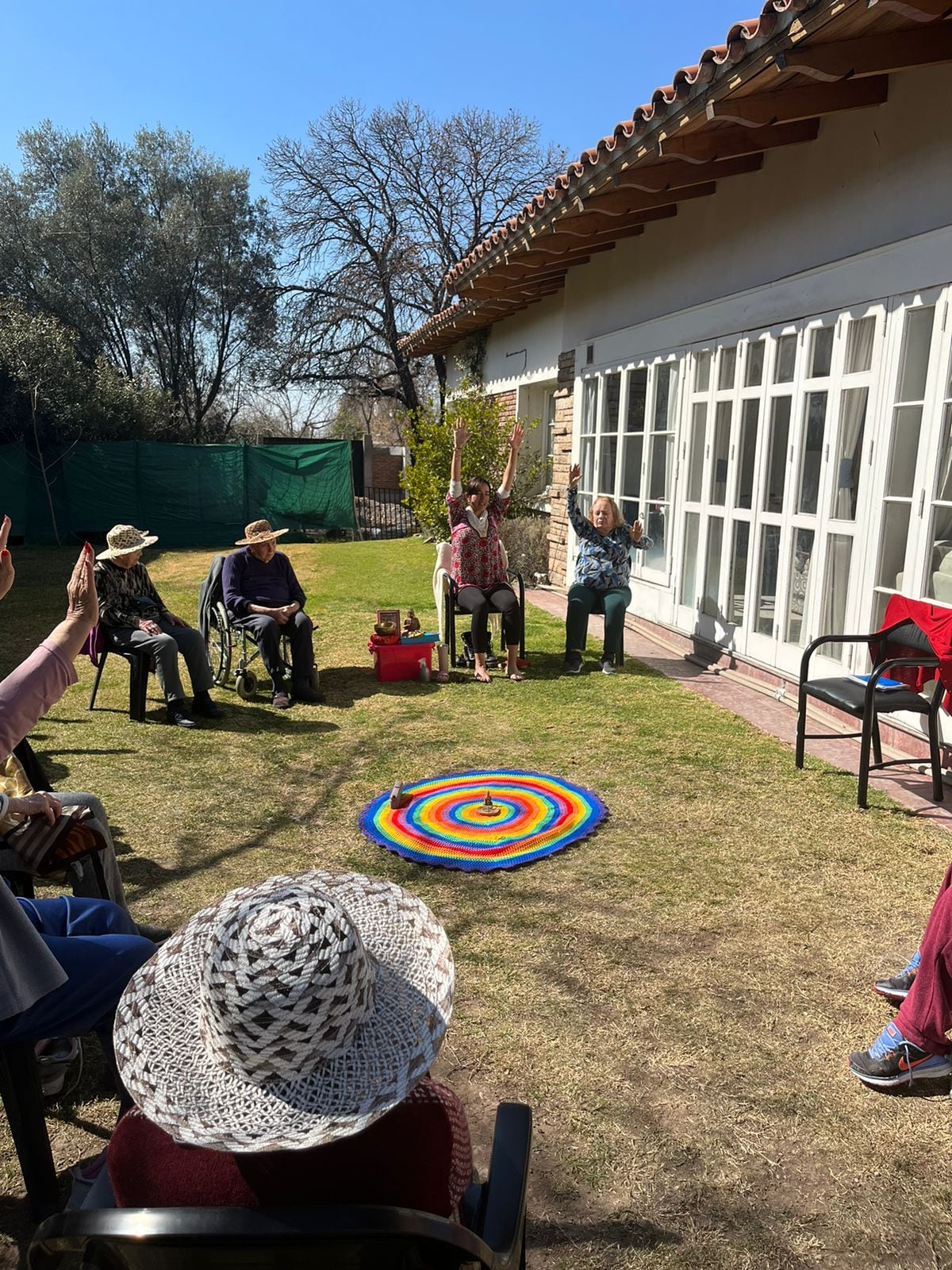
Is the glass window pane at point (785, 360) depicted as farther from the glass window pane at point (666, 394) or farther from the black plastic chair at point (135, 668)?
the black plastic chair at point (135, 668)

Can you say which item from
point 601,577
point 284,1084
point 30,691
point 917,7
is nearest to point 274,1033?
point 284,1084

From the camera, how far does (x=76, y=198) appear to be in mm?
19875

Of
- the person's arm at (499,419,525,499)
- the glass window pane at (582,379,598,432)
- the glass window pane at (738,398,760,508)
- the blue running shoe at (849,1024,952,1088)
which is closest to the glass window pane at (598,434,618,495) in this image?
the glass window pane at (582,379,598,432)

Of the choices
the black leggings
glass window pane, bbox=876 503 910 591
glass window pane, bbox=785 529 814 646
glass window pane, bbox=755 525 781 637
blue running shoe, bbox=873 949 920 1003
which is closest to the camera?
blue running shoe, bbox=873 949 920 1003

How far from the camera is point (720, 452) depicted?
6.78m

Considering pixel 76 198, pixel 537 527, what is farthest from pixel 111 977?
pixel 76 198

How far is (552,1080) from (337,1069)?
138cm

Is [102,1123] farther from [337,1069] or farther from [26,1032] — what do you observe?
[337,1069]

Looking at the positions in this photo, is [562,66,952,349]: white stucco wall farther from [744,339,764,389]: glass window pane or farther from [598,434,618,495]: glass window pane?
[598,434,618,495]: glass window pane

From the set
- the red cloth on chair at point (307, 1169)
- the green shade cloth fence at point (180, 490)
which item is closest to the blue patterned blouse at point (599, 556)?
the red cloth on chair at point (307, 1169)

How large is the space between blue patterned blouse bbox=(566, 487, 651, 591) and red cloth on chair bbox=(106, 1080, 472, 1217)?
18.7 ft

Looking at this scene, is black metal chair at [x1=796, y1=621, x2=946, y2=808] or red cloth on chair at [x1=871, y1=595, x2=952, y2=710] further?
black metal chair at [x1=796, y1=621, x2=946, y2=808]

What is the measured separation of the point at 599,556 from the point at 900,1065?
15.9 ft

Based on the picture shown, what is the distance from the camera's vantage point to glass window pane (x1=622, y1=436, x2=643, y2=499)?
8.20 metres
